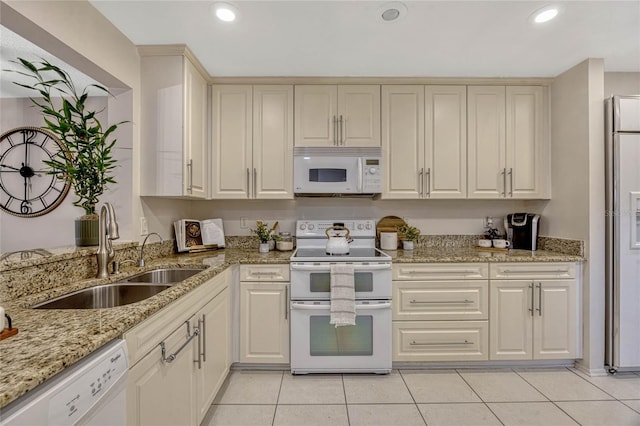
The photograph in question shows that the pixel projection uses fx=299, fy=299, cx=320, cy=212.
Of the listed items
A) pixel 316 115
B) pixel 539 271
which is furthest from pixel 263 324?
pixel 539 271

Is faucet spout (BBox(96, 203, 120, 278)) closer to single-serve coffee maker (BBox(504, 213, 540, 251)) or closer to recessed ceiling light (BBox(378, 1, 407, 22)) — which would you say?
recessed ceiling light (BBox(378, 1, 407, 22))

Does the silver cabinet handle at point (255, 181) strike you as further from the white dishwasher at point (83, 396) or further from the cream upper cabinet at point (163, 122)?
the white dishwasher at point (83, 396)

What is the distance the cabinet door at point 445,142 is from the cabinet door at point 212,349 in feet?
6.14

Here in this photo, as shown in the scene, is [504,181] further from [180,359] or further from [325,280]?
[180,359]

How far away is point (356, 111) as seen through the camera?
8.39 ft

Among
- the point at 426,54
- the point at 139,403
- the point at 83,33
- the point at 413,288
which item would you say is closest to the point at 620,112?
the point at 426,54

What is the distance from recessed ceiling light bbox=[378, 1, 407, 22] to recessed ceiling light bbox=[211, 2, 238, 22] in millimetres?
826

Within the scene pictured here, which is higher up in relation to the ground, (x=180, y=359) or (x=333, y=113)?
(x=333, y=113)

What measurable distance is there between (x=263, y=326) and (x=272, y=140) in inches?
59.0

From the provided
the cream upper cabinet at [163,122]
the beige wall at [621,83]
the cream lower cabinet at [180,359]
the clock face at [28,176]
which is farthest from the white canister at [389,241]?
the clock face at [28,176]

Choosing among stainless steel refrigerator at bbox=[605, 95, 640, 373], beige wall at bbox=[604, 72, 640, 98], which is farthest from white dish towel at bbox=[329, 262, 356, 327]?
beige wall at bbox=[604, 72, 640, 98]

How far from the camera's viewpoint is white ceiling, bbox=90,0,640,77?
1683 millimetres

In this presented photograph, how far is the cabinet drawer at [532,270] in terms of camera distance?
2.24 m

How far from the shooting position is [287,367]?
7.42 ft
